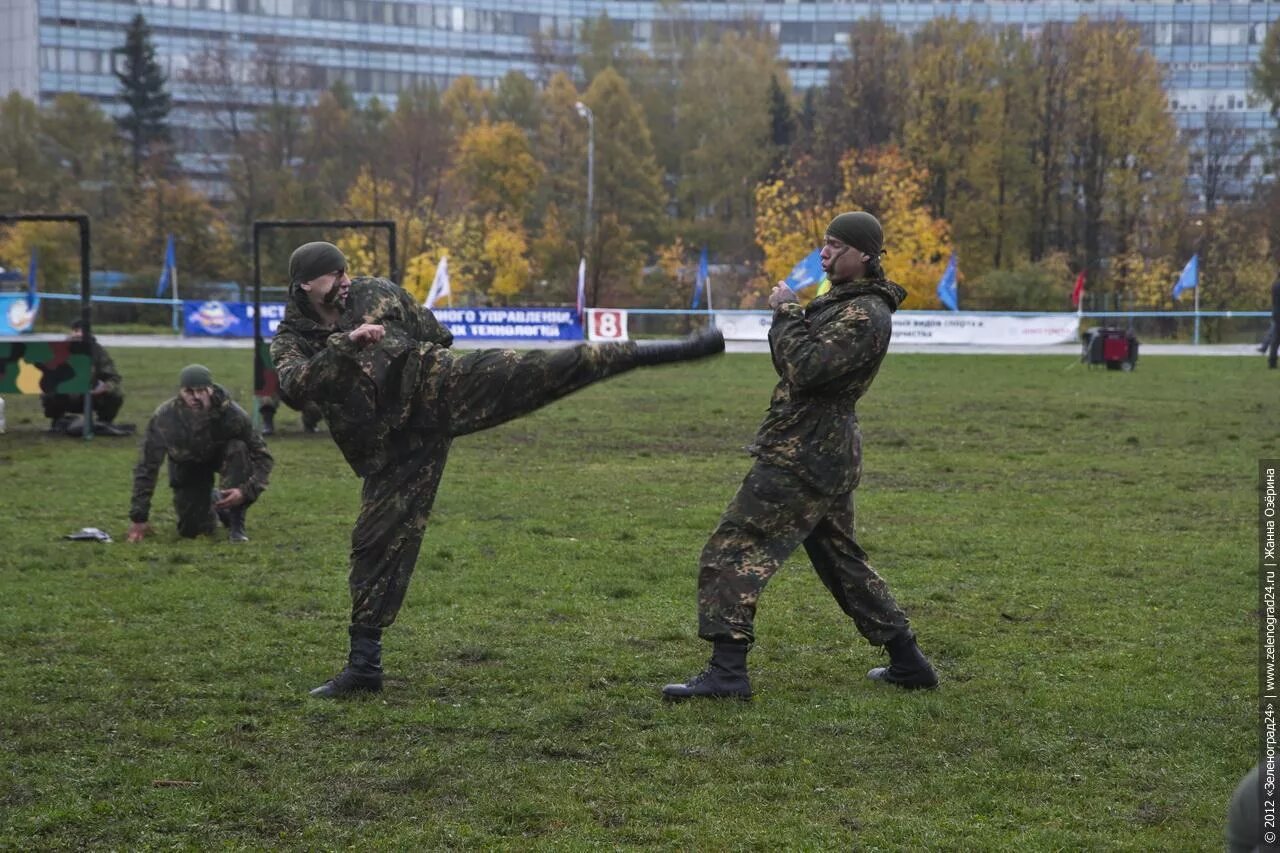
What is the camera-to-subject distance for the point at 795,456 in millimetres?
6895

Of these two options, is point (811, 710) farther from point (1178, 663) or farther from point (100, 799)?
point (100, 799)

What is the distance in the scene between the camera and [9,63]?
101 m

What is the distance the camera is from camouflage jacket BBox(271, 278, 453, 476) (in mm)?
6914

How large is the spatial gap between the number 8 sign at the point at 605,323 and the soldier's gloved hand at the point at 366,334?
3459 cm

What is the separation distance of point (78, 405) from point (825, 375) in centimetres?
1515

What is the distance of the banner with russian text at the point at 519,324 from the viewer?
42781 mm

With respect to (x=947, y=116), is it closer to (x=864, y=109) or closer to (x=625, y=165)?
(x=864, y=109)

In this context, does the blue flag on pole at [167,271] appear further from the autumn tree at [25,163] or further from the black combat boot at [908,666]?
the black combat boot at [908,666]

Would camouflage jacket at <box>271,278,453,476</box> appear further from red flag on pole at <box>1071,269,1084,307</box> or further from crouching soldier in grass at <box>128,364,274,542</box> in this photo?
red flag on pole at <box>1071,269,1084,307</box>

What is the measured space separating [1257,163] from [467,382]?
362 feet

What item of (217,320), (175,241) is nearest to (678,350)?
(217,320)

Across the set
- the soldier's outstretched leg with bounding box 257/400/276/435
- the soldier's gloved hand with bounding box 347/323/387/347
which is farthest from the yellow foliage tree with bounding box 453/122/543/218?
the soldier's gloved hand with bounding box 347/323/387/347

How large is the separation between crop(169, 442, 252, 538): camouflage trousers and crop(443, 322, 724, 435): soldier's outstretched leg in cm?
483

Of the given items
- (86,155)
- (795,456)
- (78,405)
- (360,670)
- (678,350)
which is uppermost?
(86,155)
